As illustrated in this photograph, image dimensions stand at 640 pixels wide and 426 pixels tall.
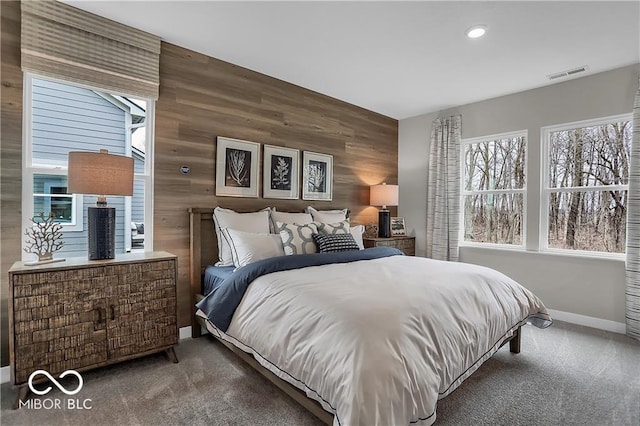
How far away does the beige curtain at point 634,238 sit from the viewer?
10.1 feet

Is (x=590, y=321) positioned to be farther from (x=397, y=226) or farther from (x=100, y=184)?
(x=100, y=184)

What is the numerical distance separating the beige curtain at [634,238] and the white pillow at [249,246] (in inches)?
133

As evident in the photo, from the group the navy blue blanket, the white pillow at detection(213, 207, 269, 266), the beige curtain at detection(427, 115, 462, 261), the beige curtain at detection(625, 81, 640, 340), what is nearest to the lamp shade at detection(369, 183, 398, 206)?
the beige curtain at detection(427, 115, 462, 261)

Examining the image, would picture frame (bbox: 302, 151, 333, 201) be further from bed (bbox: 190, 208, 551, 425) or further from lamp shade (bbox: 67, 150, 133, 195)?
lamp shade (bbox: 67, 150, 133, 195)

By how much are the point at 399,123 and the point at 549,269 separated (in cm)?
295

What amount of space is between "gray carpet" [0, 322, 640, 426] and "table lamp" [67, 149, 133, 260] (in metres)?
0.92

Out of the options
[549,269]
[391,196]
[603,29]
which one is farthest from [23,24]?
[549,269]

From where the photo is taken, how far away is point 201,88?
10.2 ft

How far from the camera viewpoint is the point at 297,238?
299cm

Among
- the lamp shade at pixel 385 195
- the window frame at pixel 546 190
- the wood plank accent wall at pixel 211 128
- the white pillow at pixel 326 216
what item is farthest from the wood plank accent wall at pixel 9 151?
the window frame at pixel 546 190

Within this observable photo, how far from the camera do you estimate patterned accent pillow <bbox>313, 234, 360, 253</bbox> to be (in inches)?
119

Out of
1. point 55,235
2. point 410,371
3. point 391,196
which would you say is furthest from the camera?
point 391,196

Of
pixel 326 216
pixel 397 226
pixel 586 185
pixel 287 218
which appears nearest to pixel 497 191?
pixel 586 185

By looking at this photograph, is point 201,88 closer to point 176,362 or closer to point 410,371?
point 176,362
